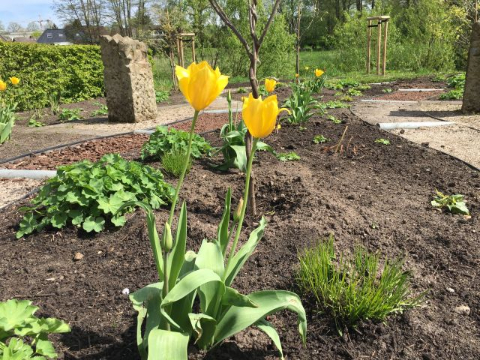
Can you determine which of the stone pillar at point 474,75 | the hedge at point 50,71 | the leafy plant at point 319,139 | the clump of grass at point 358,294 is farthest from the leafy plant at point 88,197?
the hedge at point 50,71

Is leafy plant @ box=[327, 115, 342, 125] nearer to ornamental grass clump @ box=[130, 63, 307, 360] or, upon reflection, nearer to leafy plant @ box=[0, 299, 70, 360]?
ornamental grass clump @ box=[130, 63, 307, 360]

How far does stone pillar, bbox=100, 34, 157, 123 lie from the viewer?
7.26 meters

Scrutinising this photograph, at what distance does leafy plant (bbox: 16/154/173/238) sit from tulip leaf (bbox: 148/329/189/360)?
1441 millimetres

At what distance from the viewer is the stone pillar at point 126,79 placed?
23.8 feet

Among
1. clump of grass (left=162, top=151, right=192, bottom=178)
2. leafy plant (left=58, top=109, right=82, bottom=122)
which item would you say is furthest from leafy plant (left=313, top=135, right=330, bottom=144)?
leafy plant (left=58, top=109, right=82, bottom=122)

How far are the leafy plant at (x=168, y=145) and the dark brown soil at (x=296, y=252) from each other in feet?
0.90

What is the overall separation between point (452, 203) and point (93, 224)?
2.56m

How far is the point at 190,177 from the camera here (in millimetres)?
3730

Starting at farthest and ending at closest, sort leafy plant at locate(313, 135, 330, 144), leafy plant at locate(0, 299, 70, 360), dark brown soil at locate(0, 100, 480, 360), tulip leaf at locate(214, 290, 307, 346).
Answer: leafy plant at locate(313, 135, 330, 144), dark brown soil at locate(0, 100, 480, 360), tulip leaf at locate(214, 290, 307, 346), leafy plant at locate(0, 299, 70, 360)

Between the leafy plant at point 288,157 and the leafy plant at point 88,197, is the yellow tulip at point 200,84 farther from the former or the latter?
the leafy plant at point 288,157

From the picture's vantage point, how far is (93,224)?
8.85 ft

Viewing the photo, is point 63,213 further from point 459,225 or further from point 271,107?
point 459,225

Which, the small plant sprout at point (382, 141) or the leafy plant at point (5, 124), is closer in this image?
the small plant sprout at point (382, 141)

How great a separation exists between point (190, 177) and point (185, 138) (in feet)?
2.02
